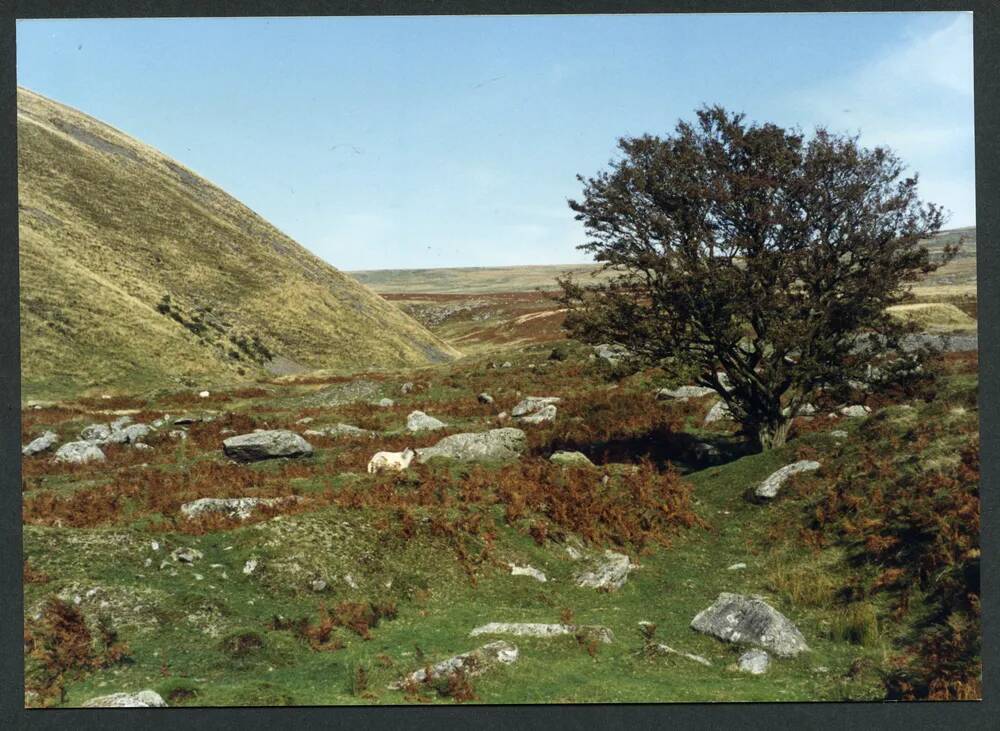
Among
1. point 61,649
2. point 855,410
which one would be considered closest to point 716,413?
point 855,410

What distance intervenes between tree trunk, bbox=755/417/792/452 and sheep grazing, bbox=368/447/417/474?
37.3ft

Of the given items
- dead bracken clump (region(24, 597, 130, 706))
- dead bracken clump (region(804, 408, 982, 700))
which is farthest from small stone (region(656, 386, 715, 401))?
dead bracken clump (region(24, 597, 130, 706))

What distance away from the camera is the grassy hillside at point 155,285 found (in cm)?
4984

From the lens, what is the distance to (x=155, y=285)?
220 ft

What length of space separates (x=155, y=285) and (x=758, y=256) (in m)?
61.5

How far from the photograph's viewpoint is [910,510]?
1534 cm

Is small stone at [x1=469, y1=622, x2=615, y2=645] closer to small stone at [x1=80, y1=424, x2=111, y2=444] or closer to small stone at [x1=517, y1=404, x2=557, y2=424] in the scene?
small stone at [x1=517, y1=404, x2=557, y2=424]

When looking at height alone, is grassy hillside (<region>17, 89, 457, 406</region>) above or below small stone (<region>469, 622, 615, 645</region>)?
above

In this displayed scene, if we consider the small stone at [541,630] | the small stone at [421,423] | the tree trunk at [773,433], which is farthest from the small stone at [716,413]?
the small stone at [541,630]

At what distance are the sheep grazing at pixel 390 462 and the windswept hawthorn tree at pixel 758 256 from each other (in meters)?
6.90

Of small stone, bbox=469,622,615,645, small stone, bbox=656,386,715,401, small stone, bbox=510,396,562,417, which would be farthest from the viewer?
small stone, bbox=510,396,562,417

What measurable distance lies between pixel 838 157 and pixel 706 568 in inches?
472

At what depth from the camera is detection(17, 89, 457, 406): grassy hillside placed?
164 ft

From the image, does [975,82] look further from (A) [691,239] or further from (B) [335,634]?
(B) [335,634]
